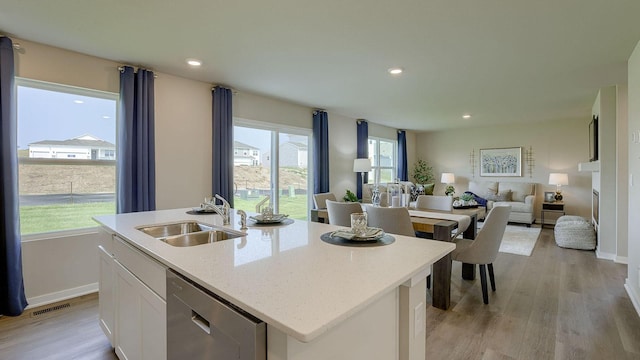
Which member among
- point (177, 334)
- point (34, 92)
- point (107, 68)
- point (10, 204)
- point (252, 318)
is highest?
point (107, 68)

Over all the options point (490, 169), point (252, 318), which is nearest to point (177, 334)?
point (252, 318)

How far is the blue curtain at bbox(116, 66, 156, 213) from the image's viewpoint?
10.5 feet

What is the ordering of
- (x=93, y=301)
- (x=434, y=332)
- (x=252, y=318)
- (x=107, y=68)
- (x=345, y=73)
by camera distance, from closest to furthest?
(x=252, y=318), (x=434, y=332), (x=93, y=301), (x=107, y=68), (x=345, y=73)

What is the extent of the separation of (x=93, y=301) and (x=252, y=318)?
308 centimetres

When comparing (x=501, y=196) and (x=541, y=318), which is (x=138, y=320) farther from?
(x=501, y=196)

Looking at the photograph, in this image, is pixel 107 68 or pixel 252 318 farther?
pixel 107 68

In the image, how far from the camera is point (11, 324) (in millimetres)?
2488

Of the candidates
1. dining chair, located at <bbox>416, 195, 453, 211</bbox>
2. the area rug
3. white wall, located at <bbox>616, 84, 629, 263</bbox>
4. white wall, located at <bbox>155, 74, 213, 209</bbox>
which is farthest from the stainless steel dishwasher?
white wall, located at <bbox>616, 84, 629, 263</bbox>

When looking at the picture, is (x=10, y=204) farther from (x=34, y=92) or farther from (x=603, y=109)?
(x=603, y=109)

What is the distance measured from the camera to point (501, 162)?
7617mm

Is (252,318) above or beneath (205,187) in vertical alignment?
beneath

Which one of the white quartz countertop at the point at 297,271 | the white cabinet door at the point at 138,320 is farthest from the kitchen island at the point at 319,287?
the white cabinet door at the point at 138,320

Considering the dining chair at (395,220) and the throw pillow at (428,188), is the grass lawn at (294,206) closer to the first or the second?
the dining chair at (395,220)

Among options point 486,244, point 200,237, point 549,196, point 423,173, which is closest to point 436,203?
point 486,244
